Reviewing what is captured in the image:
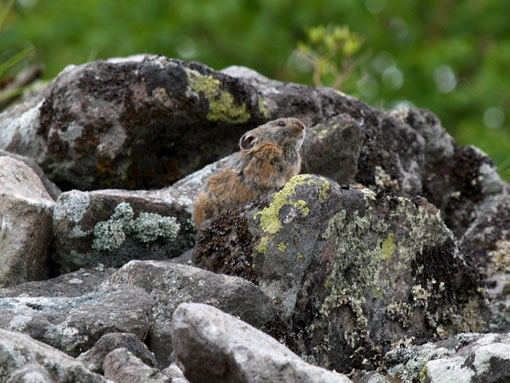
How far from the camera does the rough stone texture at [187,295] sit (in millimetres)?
4930

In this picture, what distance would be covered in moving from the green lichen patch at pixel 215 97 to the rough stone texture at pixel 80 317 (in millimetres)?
2789

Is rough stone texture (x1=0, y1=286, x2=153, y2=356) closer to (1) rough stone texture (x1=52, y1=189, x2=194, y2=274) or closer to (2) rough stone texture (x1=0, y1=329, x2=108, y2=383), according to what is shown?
(2) rough stone texture (x1=0, y1=329, x2=108, y2=383)

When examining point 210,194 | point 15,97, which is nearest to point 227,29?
point 15,97

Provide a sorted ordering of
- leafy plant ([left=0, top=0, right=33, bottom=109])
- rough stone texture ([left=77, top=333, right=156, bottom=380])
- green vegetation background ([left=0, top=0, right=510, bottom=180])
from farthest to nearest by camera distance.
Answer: green vegetation background ([left=0, top=0, right=510, bottom=180]) → leafy plant ([left=0, top=0, right=33, bottom=109]) → rough stone texture ([left=77, top=333, right=156, bottom=380])

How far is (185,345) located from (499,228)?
477 cm

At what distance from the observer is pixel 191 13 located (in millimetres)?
23312

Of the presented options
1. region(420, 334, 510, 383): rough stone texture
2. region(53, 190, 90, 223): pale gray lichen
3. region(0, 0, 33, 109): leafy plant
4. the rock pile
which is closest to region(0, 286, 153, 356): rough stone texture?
the rock pile

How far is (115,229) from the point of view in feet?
21.5

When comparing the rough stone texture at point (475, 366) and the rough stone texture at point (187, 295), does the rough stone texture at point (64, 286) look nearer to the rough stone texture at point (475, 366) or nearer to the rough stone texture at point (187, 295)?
the rough stone texture at point (187, 295)

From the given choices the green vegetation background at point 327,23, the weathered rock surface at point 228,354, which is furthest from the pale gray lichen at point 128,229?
the green vegetation background at point 327,23

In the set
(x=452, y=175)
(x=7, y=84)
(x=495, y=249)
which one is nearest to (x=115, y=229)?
(x=495, y=249)

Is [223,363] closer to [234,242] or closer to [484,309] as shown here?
[234,242]

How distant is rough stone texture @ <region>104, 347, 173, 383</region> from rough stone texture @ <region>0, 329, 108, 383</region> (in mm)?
318

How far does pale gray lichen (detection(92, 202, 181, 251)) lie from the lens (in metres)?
6.55
